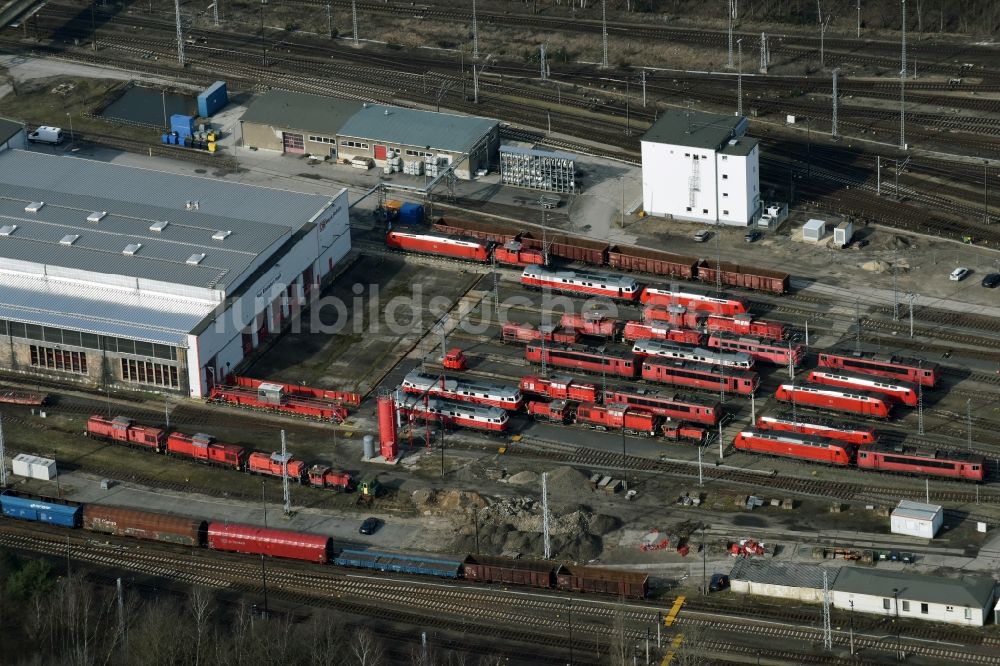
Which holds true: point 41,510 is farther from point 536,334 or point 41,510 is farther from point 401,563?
point 536,334

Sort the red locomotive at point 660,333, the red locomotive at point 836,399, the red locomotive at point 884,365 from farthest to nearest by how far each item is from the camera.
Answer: the red locomotive at point 660,333 → the red locomotive at point 884,365 → the red locomotive at point 836,399

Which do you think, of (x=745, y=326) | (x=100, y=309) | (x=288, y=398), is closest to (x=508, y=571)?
(x=288, y=398)

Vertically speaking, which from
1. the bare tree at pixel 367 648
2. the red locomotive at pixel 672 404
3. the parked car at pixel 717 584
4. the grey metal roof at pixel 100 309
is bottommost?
the bare tree at pixel 367 648

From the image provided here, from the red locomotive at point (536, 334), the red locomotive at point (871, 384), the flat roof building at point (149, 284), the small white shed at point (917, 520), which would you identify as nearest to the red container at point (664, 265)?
the red locomotive at point (536, 334)

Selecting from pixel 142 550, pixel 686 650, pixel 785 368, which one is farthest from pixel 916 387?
pixel 142 550

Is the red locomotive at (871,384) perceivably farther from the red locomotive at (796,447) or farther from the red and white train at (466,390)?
the red and white train at (466,390)

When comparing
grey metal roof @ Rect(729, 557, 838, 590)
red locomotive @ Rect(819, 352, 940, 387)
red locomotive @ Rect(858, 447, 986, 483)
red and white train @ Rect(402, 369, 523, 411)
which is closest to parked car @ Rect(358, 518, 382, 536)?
red and white train @ Rect(402, 369, 523, 411)

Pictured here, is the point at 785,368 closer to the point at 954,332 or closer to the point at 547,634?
the point at 954,332

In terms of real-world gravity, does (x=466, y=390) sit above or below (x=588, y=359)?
below
